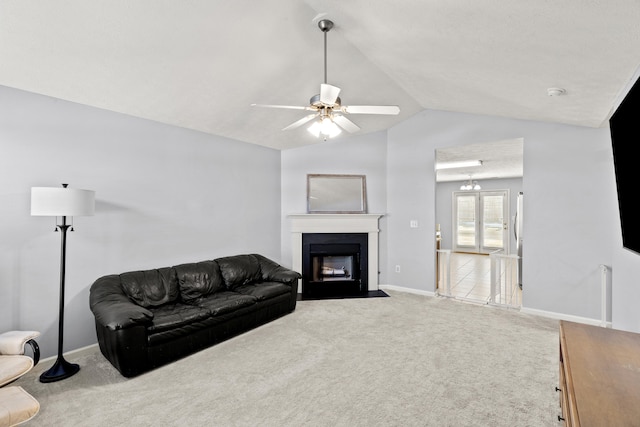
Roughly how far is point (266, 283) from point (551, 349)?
328 centimetres

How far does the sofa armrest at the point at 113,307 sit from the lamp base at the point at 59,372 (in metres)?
0.41

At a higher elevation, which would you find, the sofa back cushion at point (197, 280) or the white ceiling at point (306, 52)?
the white ceiling at point (306, 52)

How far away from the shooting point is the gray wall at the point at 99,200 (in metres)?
2.79

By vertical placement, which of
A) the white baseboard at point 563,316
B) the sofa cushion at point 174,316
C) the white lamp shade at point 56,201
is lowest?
the white baseboard at point 563,316

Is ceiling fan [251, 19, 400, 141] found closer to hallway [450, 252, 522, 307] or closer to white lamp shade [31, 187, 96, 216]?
white lamp shade [31, 187, 96, 216]

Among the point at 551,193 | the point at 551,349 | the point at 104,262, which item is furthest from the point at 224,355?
the point at 551,193

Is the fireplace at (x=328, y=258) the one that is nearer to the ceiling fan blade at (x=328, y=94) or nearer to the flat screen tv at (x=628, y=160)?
the ceiling fan blade at (x=328, y=94)

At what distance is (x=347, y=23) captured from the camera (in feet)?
8.93

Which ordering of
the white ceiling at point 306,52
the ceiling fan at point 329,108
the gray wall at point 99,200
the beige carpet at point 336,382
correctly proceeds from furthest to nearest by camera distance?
the gray wall at point 99,200 → the ceiling fan at point 329,108 → the beige carpet at point 336,382 → the white ceiling at point 306,52

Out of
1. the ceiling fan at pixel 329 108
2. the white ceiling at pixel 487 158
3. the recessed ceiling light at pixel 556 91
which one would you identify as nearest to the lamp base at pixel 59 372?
the ceiling fan at pixel 329 108

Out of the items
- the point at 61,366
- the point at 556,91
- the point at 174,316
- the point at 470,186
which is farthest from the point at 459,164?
the point at 61,366

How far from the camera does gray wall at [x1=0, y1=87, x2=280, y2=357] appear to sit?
2.79 metres

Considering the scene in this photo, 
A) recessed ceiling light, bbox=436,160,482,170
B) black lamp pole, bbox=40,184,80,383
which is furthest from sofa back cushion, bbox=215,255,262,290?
recessed ceiling light, bbox=436,160,482,170

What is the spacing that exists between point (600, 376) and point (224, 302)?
3.13 meters
